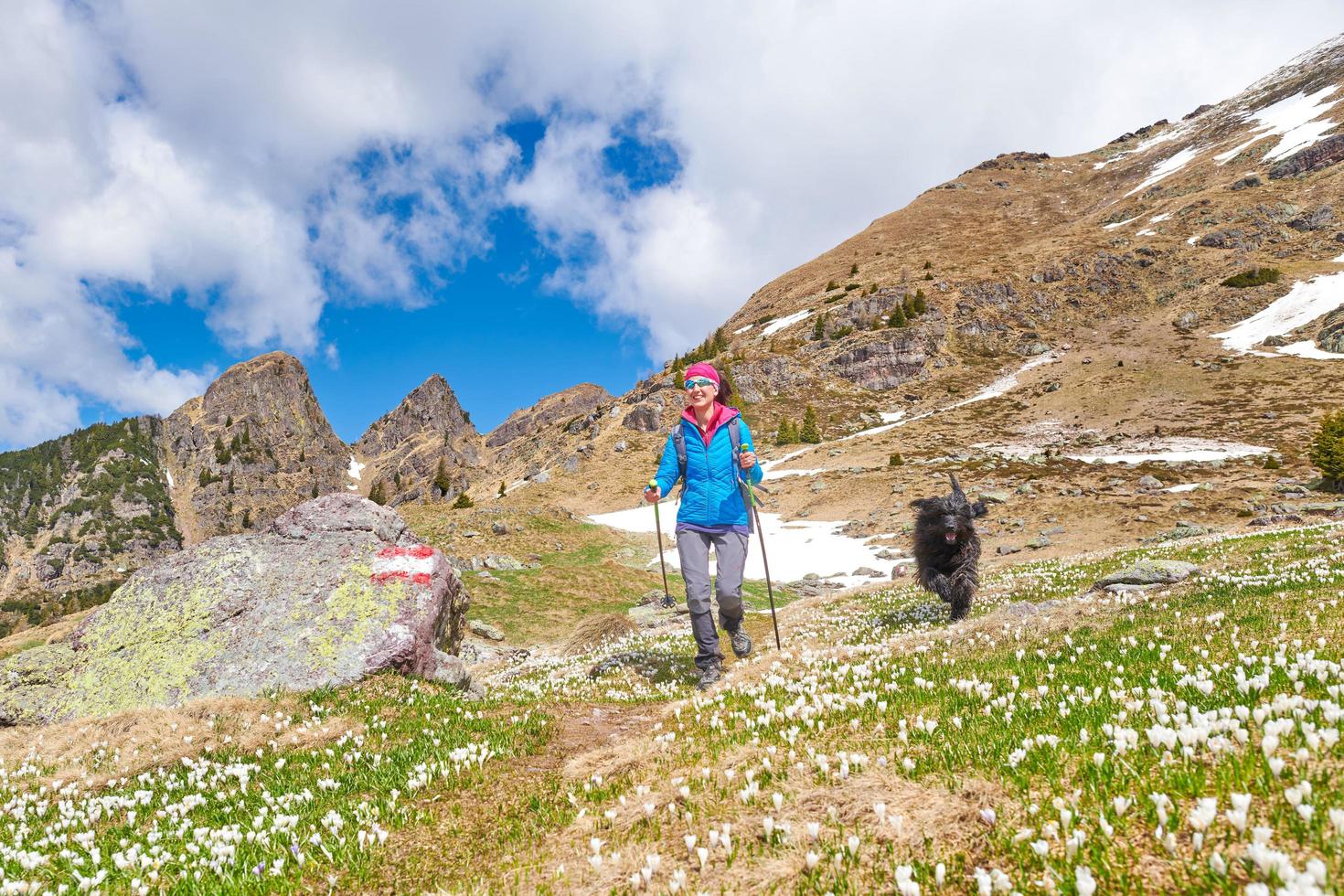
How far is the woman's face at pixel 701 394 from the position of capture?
35.9ft

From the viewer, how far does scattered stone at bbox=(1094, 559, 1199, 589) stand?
1466 centimetres

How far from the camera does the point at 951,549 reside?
14.7m

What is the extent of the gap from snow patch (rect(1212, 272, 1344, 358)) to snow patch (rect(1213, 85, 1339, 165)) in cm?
6885

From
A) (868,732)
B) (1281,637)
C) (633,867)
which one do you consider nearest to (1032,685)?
(868,732)

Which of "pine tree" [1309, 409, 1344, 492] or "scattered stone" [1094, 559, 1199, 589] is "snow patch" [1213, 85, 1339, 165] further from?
"scattered stone" [1094, 559, 1199, 589]

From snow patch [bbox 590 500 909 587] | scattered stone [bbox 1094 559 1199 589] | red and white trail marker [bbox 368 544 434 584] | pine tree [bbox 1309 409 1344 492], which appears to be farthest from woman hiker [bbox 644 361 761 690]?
pine tree [bbox 1309 409 1344 492]

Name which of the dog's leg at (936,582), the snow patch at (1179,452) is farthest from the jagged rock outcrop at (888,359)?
the dog's leg at (936,582)

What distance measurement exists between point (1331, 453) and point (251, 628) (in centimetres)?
5394

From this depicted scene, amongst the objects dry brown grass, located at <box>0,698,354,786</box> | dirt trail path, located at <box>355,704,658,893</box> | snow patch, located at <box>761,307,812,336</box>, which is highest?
snow patch, located at <box>761,307,812,336</box>

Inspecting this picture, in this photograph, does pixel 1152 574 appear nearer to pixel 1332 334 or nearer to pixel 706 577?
pixel 706 577

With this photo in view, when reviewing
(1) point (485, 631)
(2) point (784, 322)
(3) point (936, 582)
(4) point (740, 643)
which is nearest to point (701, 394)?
(4) point (740, 643)

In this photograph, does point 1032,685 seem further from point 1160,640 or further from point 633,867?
point 633,867

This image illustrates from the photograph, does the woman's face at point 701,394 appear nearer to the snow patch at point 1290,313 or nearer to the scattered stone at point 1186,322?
the snow patch at point 1290,313

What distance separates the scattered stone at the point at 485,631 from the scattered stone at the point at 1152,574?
68.3 feet
